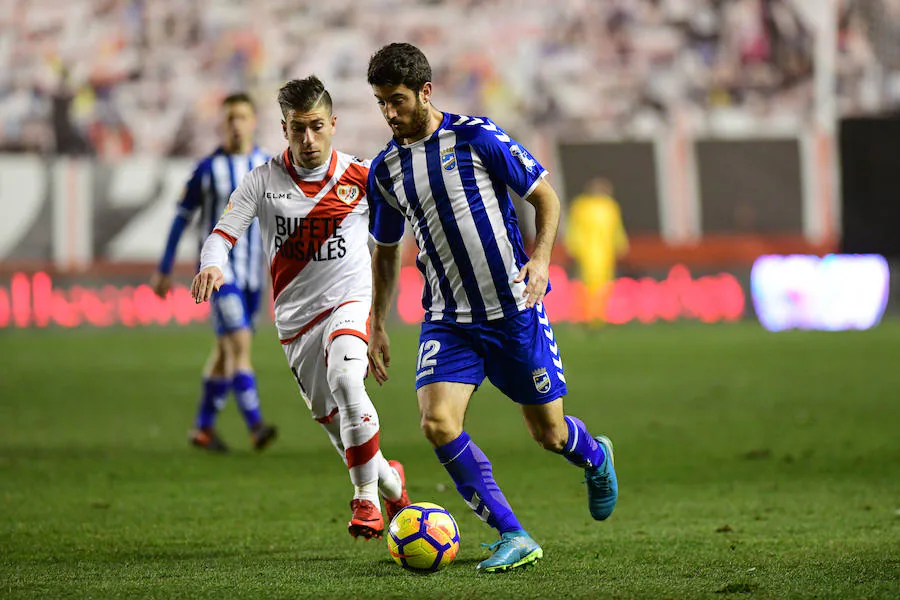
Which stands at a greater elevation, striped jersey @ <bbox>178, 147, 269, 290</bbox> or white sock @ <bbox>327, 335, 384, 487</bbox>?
striped jersey @ <bbox>178, 147, 269, 290</bbox>

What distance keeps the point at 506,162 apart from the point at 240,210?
3.96 ft

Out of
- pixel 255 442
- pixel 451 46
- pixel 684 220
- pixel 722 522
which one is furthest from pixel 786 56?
pixel 722 522

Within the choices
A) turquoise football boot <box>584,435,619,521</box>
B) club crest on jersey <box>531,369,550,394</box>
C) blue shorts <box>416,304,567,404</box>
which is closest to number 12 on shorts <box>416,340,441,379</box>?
blue shorts <box>416,304,567,404</box>

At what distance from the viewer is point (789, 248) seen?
23.6m

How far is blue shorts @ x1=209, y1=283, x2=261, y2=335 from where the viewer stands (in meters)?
9.05

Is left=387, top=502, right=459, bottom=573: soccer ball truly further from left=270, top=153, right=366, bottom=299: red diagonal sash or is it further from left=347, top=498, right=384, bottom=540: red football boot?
left=270, top=153, right=366, bottom=299: red diagonal sash

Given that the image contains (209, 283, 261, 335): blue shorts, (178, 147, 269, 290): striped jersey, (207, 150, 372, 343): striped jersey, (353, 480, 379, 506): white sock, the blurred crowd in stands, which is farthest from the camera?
the blurred crowd in stands

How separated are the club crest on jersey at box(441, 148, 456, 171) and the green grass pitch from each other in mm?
1433

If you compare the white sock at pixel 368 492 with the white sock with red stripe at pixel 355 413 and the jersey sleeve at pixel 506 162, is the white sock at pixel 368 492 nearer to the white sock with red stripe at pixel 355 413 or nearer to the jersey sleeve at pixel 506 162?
the white sock with red stripe at pixel 355 413

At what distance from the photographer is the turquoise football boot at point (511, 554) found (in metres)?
5.04

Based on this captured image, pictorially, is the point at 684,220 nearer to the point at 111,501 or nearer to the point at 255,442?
the point at 255,442

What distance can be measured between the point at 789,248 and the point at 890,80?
336cm

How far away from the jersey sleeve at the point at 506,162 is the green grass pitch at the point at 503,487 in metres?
1.37

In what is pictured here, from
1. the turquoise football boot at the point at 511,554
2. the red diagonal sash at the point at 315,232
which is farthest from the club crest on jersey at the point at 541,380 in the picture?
the red diagonal sash at the point at 315,232
